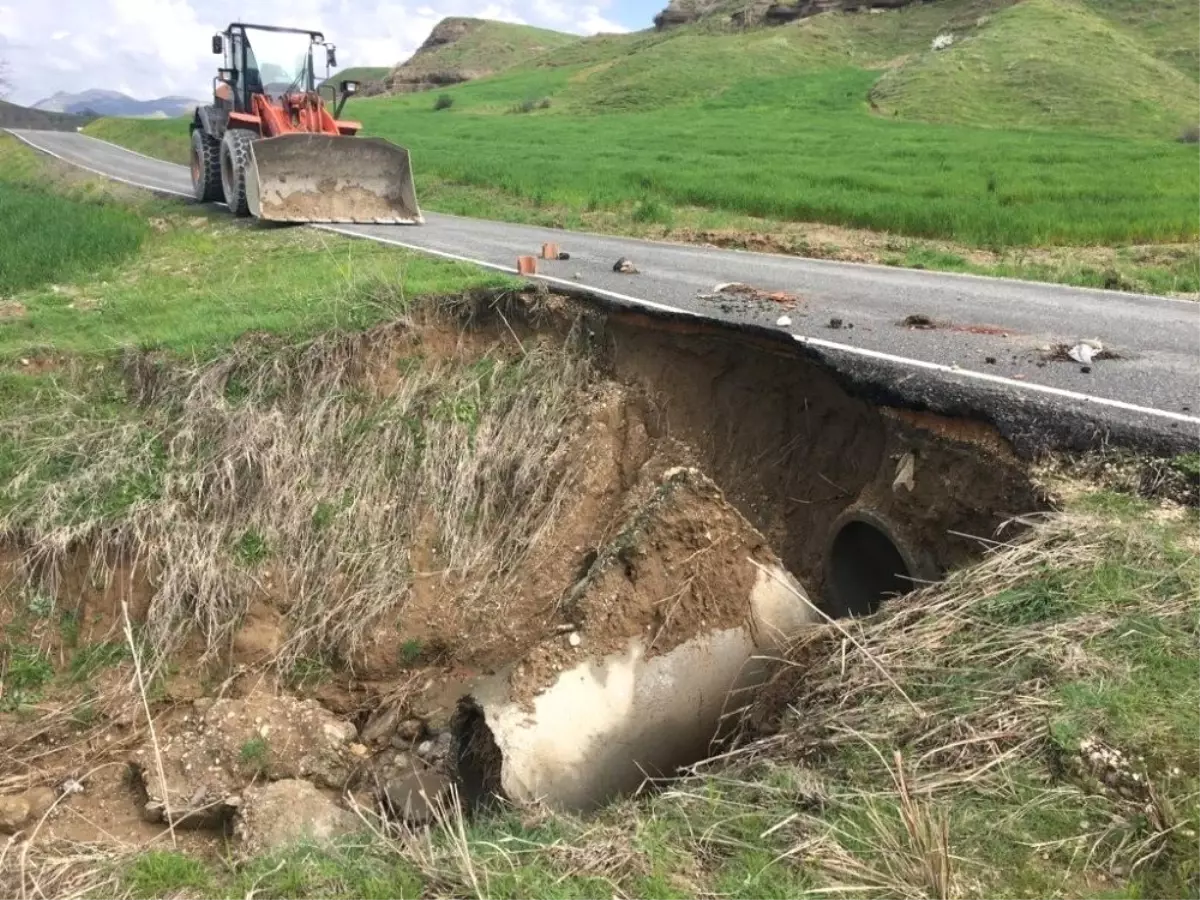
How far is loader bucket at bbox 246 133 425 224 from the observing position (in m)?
12.5

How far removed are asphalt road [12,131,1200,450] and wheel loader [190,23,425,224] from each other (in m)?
1.06

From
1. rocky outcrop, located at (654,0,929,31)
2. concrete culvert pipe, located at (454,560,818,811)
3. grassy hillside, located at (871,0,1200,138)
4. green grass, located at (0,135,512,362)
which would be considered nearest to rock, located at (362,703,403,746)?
concrete culvert pipe, located at (454,560,818,811)

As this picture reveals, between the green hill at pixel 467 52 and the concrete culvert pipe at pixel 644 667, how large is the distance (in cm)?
6534

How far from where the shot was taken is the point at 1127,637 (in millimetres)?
3371

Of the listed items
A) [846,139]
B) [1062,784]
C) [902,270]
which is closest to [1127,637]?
[1062,784]

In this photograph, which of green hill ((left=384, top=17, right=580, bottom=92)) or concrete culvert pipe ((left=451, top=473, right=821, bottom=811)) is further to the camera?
green hill ((left=384, top=17, right=580, bottom=92))

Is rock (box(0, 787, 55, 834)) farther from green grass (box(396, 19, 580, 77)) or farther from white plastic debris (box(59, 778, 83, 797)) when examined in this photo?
green grass (box(396, 19, 580, 77))

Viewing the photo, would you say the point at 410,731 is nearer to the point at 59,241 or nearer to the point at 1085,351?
the point at 1085,351

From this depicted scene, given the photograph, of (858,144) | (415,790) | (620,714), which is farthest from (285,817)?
(858,144)

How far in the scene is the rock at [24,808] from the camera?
5.16 m

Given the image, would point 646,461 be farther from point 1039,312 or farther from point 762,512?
point 1039,312

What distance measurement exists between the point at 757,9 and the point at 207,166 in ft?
144

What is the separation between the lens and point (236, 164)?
13.6 meters

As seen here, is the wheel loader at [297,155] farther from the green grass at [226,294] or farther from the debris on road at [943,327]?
the debris on road at [943,327]
